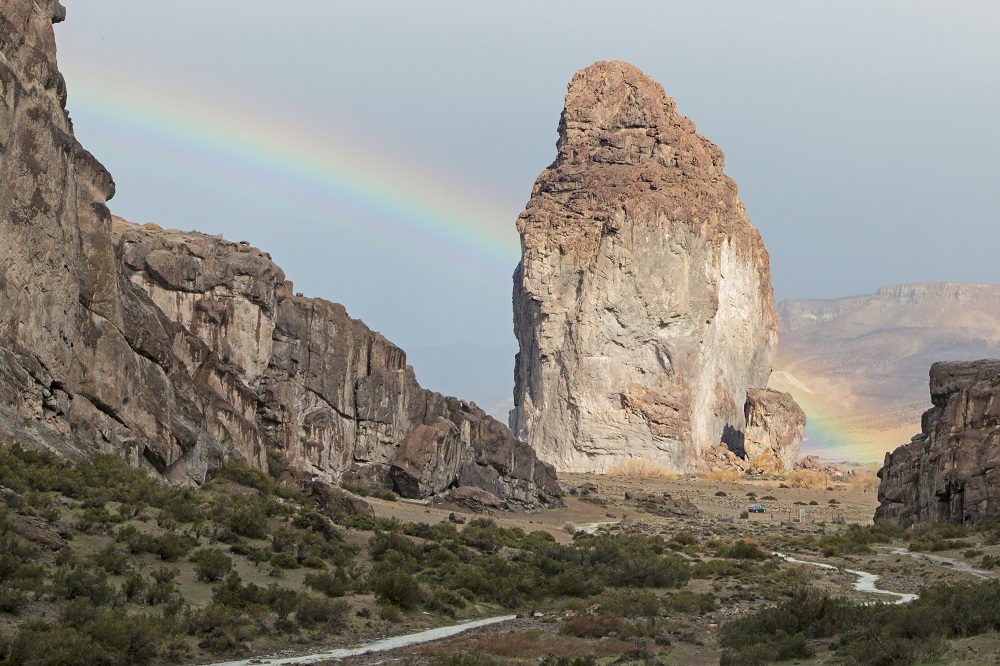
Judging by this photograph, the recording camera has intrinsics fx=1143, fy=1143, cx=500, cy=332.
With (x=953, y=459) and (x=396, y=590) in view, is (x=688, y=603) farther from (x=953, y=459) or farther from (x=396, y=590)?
(x=953, y=459)

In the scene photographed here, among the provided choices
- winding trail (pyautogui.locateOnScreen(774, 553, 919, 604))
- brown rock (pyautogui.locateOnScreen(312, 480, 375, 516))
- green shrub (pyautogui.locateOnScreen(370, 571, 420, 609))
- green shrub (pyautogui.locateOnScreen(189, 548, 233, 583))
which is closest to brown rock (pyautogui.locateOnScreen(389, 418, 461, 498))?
brown rock (pyautogui.locateOnScreen(312, 480, 375, 516))

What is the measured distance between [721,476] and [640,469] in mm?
9122

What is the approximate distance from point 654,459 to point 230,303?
79.5 m

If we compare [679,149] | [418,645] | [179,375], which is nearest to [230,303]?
[179,375]

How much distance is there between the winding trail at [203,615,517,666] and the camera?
71.4ft

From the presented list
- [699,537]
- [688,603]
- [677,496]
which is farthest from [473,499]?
[688,603]

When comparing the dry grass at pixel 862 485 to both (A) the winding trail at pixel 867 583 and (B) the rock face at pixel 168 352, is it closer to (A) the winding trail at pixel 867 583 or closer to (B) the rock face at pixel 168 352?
(B) the rock face at pixel 168 352

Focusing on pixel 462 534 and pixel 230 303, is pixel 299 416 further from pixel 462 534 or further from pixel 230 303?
pixel 462 534

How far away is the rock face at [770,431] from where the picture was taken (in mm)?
139250

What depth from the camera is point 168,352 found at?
46.3 metres

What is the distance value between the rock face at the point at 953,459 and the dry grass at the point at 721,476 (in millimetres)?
61417

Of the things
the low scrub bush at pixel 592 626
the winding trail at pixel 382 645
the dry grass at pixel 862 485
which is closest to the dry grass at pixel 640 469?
the dry grass at pixel 862 485

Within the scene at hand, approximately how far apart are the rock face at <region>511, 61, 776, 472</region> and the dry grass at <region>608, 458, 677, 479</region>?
45.3 inches

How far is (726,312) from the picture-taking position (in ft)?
478
